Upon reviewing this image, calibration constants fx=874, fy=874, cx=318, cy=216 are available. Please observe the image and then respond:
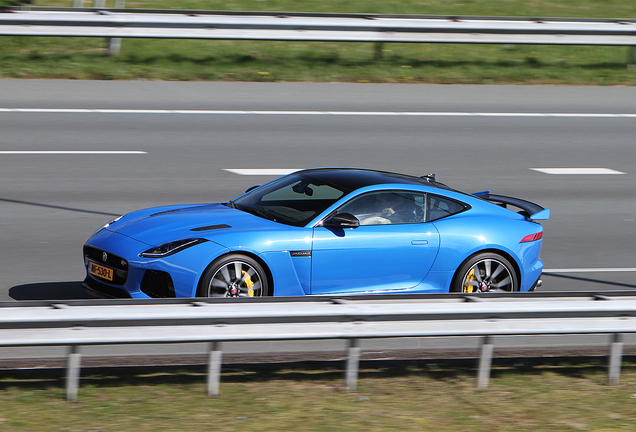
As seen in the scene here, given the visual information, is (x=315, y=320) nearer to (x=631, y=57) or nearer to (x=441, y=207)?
(x=441, y=207)

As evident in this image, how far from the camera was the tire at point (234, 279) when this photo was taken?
7234mm

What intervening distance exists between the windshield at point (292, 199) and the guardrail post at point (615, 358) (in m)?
2.75

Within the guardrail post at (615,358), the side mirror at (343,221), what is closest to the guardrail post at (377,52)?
the side mirror at (343,221)

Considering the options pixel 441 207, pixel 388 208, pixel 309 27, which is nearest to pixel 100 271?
pixel 388 208

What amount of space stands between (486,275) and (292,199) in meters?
1.97

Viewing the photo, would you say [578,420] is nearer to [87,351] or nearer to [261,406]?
[261,406]

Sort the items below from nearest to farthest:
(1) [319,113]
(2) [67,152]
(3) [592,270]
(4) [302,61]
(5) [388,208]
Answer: (5) [388,208]
(3) [592,270]
(2) [67,152]
(1) [319,113]
(4) [302,61]

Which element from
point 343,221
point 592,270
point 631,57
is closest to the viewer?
point 343,221

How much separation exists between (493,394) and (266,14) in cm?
1276

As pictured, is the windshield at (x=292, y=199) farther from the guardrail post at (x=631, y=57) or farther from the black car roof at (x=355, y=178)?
the guardrail post at (x=631, y=57)

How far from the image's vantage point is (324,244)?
7605mm

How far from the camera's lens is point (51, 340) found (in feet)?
18.2

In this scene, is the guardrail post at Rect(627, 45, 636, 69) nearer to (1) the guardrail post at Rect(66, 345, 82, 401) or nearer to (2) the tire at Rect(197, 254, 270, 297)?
(2) the tire at Rect(197, 254, 270, 297)

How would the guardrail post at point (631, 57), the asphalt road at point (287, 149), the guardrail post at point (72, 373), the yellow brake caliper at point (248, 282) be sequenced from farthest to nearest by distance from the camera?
1. the guardrail post at point (631, 57)
2. the asphalt road at point (287, 149)
3. the yellow brake caliper at point (248, 282)
4. the guardrail post at point (72, 373)
